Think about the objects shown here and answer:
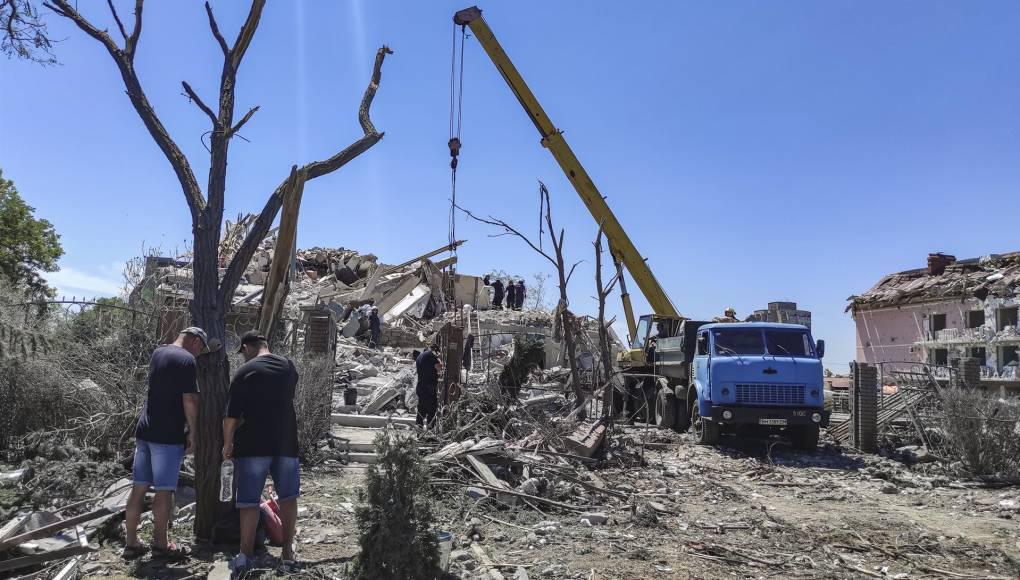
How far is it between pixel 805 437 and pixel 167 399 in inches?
440

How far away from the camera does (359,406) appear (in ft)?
47.5

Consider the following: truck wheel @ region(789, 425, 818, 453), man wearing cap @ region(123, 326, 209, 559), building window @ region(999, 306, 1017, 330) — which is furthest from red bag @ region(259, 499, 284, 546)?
building window @ region(999, 306, 1017, 330)

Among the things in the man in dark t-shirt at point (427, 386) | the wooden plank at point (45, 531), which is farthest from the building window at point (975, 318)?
the wooden plank at point (45, 531)

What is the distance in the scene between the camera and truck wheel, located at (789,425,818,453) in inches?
510

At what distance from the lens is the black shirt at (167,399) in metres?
5.18

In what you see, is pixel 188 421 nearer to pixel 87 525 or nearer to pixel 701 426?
pixel 87 525

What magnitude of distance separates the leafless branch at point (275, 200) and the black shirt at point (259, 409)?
129 centimetres

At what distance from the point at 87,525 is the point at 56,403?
4235 mm

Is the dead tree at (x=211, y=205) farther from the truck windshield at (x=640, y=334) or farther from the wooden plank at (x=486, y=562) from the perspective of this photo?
the truck windshield at (x=640, y=334)

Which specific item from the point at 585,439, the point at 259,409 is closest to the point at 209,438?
the point at 259,409

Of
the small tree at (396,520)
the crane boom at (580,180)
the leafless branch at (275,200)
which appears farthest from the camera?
the crane boom at (580,180)

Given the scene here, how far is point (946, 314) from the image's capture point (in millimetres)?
26859

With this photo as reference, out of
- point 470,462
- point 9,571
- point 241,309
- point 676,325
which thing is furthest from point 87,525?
point 241,309

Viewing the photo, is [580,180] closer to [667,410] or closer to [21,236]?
[667,410]
